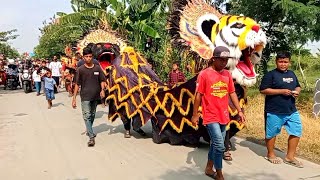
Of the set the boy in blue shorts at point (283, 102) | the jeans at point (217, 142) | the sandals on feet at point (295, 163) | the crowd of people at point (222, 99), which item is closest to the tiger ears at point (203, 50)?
the crowd of people at point (222, 99)

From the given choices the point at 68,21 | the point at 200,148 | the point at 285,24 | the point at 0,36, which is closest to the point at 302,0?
the point at 285,24

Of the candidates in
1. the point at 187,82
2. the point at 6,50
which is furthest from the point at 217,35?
the point at 6,50

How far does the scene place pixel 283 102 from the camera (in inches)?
223

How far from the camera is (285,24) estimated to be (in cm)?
1106

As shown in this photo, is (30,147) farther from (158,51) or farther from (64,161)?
(158,51)

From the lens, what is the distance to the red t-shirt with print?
482 cm

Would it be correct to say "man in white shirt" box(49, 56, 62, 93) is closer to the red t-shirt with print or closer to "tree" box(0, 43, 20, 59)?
the red t-shirt with print

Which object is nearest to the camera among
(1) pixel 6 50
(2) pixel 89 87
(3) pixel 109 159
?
(3) pixel 109 159

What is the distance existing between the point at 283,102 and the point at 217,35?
1270mm

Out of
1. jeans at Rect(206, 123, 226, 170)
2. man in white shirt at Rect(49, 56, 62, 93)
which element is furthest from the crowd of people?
man in white shirt at Rect(49, 56, 62, 93)

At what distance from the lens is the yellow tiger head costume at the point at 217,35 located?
5.73 meters

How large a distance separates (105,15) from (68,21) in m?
1.46

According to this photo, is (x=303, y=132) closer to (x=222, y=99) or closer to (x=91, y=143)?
(x=222, y=99)

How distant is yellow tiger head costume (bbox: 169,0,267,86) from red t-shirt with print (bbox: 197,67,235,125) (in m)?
0.93
